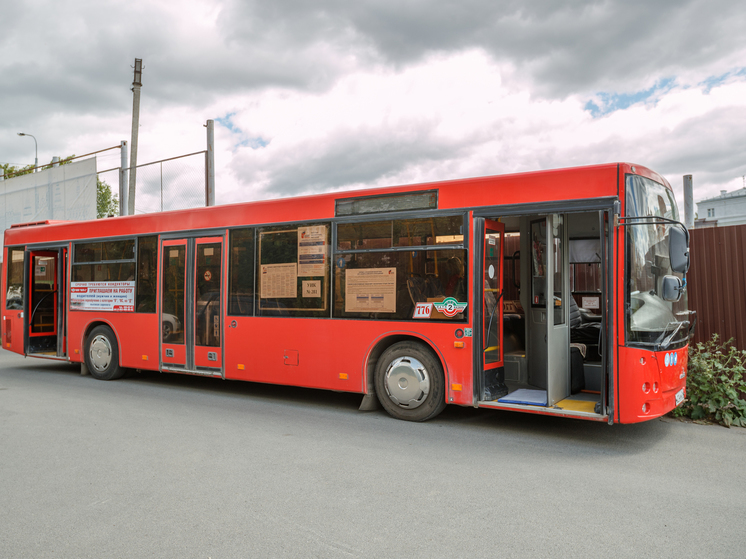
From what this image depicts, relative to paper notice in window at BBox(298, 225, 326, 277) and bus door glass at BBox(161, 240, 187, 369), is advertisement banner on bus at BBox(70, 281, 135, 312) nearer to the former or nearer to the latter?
bus door glass at BBox(161, 240, 187, 369)

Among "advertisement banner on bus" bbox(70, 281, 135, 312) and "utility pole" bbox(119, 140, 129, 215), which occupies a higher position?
"utility pole" bbox(119, 140, 129, 215)

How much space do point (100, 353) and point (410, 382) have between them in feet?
21.2

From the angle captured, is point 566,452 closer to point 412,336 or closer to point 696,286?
point 412,336

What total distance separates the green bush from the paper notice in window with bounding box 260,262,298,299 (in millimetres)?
5255

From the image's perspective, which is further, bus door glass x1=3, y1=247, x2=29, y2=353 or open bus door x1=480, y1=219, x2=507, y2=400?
bus door glass x1=3, y1=247, x2=29, y2=353

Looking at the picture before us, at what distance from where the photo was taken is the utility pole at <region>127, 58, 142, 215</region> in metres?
18.6

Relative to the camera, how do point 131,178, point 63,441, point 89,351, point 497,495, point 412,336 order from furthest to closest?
point 131,178
point 89,351
point 412,336
point 63,441
point 497,495

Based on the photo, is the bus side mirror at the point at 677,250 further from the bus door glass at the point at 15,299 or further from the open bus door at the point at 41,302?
the bus door glass at the point at 15,299

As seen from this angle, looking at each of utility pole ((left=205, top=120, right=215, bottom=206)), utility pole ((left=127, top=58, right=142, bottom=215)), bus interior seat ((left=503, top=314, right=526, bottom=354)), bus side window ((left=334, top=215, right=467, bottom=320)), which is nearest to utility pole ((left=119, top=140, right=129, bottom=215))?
utility pole ((left=127, top=58, right=142, bottom=215))

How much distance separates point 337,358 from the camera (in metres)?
7.48

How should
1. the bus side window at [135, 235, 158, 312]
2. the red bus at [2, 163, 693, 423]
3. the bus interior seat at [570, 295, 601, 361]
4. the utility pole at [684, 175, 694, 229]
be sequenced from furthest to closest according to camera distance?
the bus side window at [135, 235, 158, 312] < the utility pole at [684, 175, 694, 229] < the bus interior seat at [570, 295, 601, 361] < the red bus at [2, 163, 693, 423]

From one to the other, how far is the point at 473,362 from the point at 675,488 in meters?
2.38

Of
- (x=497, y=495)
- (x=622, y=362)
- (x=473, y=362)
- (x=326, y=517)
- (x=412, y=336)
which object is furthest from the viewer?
(x=412, y=336)

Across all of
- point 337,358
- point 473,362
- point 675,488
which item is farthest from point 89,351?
point 675,488
